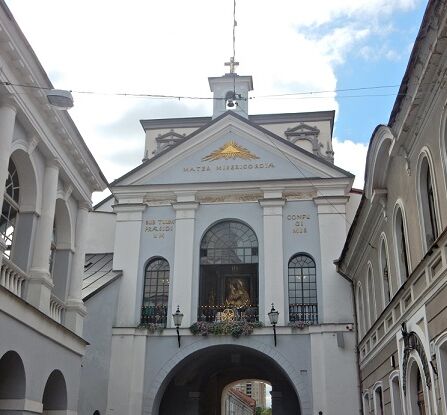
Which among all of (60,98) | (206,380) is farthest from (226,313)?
(60,98)

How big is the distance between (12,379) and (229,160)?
Result: 1468 cm

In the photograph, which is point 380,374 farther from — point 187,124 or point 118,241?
point 187,124

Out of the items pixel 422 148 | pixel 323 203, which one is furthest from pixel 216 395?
pixel 422 148

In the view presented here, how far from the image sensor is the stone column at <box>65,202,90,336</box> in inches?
631

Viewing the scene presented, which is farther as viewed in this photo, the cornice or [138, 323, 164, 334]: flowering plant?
[138, 323, 164, 334]: flowering plant

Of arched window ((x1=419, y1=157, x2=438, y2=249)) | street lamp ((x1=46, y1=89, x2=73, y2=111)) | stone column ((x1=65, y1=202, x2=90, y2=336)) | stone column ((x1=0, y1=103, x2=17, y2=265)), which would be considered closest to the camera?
arched window ((x1=419, y1=157, x2=438, y2=249))

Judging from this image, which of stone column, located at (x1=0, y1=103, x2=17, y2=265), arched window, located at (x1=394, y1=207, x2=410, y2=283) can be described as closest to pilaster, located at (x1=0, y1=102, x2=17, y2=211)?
stone column, located at (x1=0, y1=103, x2=17, y2=265)

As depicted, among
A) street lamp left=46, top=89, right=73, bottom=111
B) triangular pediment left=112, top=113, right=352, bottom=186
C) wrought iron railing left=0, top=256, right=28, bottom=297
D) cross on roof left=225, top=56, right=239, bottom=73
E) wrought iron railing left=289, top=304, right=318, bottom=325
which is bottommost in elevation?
wrought iron railing left=0, top=256, right=28, bottom=297

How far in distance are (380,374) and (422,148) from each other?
7.71 metres

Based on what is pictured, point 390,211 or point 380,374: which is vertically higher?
point 390,211

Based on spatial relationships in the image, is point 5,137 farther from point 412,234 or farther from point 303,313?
point 303,313

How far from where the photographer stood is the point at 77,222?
672 inches

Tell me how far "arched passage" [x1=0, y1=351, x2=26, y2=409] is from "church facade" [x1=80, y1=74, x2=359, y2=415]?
9.77 m

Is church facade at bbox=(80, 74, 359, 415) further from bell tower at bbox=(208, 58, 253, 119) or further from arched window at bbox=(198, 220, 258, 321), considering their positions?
bell tower at bbox=(208, 58, 253, 119)
